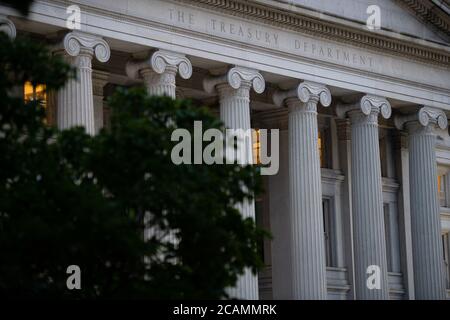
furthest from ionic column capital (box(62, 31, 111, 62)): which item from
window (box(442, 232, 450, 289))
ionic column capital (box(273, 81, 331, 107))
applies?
window (box(442, 232, 450, 289))

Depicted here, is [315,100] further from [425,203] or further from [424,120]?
[425,203]

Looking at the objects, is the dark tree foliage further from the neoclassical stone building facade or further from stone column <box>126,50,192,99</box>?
stone column <box>126,50,192,99</box>

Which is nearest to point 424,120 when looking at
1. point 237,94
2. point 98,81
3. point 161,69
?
point 237,94

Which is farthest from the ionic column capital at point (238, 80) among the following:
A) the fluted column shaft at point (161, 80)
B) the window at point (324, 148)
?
the window at point (324, 148)

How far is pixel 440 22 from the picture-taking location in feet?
187

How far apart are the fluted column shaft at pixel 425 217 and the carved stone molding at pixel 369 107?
2955mm

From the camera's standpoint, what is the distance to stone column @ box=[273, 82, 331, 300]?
164ft

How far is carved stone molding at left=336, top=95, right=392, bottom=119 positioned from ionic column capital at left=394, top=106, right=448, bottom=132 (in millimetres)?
2363

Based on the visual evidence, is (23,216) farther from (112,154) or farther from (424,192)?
(424,192)

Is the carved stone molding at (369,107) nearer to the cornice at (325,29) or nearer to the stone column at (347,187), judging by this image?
the cornice at (325,29)

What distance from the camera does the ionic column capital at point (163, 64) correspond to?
45406 mm

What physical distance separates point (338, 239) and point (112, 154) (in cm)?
2807

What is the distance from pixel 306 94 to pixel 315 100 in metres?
0.60

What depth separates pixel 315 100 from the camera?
51.2 metres
